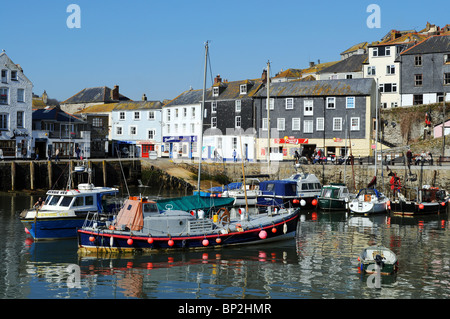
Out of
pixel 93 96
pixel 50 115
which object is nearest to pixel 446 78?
pixel 50 115

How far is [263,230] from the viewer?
89.8ft

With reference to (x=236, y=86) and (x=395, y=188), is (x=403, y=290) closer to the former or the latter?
(x=395, y=188)

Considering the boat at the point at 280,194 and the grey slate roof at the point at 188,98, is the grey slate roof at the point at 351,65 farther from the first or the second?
the boat at the point at 280,194

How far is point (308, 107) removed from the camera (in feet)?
198

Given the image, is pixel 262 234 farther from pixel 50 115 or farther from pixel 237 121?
pixel 50 115

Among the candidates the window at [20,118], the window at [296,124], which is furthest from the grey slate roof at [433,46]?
the window at [20,118]

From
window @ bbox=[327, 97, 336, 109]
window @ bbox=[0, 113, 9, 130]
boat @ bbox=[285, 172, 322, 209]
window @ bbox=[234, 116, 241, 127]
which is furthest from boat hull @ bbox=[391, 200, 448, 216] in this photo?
window @ bbox=[0, 113, 9, 130]

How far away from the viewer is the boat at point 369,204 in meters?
39.3

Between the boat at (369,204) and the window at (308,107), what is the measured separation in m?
21.1

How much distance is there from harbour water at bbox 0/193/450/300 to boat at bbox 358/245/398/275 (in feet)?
1.15

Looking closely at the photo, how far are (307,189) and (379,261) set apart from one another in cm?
2164

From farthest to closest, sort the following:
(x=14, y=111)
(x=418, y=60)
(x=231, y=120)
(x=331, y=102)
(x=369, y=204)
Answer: (x=231, y=120) < (x=418, y=60) < (x=331, y=102) < (x=14, y=111) < (x=369, y=204)

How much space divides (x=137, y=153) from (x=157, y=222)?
163 feet
